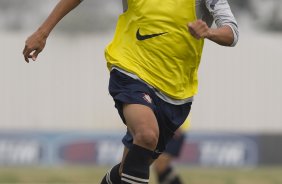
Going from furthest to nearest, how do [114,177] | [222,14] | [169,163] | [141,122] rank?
[169,163] < [114,177] < [222,14] < [141,122]

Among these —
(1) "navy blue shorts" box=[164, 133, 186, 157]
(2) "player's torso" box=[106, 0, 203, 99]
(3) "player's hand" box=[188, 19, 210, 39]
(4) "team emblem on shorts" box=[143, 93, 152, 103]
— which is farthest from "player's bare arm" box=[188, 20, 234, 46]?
(1) "navy blue shorts" box=[164, 133, 186, 157]

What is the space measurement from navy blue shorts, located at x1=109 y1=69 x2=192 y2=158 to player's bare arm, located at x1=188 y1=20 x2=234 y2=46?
656mm

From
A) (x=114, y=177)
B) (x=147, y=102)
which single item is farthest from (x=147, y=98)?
(x=114, y=177)

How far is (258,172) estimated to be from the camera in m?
18.5

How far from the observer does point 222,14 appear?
7188 millimetres

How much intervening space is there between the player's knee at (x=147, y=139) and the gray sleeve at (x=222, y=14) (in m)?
0.87

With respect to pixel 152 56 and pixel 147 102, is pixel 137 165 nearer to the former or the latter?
pixel 147 102

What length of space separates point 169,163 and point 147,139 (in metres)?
5.08

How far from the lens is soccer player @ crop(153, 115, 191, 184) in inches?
457

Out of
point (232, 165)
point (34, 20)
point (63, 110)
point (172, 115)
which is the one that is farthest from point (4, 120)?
point (172, 115)

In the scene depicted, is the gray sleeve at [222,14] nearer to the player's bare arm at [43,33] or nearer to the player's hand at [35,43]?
the player's bare arm at [43,33]

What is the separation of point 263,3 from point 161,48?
1846cm

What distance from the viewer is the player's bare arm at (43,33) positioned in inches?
278

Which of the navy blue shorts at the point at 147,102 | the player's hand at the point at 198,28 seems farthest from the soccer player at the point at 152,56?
the player's hand at the point at 198,28
